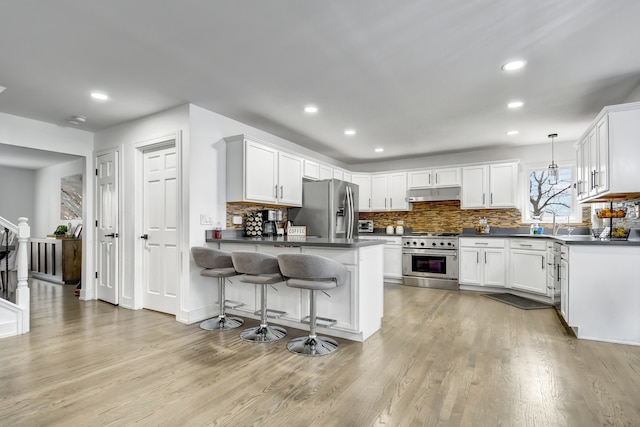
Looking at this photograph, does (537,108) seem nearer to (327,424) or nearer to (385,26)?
(385,26)

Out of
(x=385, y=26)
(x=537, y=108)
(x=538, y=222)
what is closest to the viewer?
(x=385, y=26)

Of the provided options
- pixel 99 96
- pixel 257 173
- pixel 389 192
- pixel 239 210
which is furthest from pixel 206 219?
pixel 389 192

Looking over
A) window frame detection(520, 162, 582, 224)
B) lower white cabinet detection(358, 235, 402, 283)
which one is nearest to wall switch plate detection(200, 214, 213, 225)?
lower white cabinet detection(358, 235, 402, 283)

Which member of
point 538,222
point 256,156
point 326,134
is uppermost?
point 326,134

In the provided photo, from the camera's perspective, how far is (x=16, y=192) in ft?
23.9

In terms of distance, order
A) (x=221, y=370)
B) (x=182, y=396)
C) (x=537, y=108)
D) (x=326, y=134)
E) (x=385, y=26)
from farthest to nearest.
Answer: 1. (x=326, y=134)
2. (x=537, y=108)
3. (x=221, y=370)
4. (x=385, y=26)
5. (x=182, y=396)

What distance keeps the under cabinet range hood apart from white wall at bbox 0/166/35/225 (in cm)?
827

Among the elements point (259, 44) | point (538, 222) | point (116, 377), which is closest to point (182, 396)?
point (116, 377)

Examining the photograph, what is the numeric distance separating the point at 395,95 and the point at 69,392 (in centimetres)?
368

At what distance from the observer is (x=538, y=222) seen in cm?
561

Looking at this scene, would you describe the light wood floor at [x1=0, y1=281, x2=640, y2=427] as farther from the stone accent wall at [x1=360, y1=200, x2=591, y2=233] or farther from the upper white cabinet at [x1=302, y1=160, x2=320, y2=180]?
the stone accent wall at [x1=360, y1=200, x2=591, y2=233]

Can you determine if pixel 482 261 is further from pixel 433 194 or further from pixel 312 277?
pixel 312 277

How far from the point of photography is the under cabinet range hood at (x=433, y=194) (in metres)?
6.04

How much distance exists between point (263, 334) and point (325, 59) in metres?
2.51
